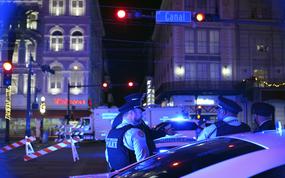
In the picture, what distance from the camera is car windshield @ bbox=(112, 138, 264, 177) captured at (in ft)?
9.82

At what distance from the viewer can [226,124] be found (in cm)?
607

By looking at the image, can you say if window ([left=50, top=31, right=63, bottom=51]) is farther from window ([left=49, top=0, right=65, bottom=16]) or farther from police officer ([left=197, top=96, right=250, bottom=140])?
police officer ([left=197, top=96, right=250, bottom=140])

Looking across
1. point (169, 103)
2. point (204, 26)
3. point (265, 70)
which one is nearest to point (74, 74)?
point (169, 103)

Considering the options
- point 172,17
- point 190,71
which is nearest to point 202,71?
point 190,71

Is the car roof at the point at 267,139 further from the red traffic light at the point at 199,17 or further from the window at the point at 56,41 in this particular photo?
the window at the point at 56,41

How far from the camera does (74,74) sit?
52.8m

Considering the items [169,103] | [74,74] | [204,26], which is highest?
[204,26]

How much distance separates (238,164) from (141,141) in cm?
236

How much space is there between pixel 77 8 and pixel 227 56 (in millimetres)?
17286

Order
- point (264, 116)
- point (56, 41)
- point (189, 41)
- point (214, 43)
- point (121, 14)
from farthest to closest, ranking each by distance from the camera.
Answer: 1. point (56, 41)
2. point (214, 43)
3. point (189, 41)
4. point (121, 14)
5. point (264, 116)

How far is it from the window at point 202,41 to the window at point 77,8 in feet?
44.0

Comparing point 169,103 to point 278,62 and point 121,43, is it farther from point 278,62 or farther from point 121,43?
point 121,43

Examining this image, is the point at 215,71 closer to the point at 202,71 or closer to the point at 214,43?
the point at 202,71

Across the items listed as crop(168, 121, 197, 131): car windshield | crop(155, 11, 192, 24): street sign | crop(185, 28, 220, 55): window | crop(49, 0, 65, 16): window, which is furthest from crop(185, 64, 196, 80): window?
crop(155, 11, 192, 24): street sign
